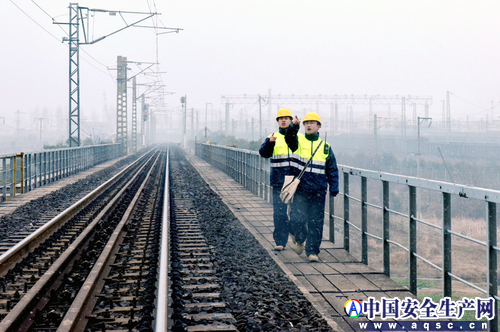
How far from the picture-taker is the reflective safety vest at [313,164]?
19.2 ft

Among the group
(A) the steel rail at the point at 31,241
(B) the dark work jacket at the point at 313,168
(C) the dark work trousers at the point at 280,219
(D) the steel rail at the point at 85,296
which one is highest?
(B) the dark work jacket at the point at 313,168

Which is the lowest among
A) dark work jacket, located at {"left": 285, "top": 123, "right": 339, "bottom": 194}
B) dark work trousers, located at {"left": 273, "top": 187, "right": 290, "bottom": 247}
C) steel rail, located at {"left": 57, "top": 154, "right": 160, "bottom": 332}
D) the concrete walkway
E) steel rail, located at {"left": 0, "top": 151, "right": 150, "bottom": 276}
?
the concrete walkway

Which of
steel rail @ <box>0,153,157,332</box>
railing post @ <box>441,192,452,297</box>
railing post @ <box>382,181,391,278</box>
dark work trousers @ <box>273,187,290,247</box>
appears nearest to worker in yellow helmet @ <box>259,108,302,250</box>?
dark work trousers @ <box>273,187,290,247</box>

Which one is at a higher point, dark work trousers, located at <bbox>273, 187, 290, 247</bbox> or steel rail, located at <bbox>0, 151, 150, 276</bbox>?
dark work trousers, located at <bbox>273, 187, 290, 247</bbox>

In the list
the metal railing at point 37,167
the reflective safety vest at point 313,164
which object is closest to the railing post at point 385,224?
the reflective safety vest at point 313,164

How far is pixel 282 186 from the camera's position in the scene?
20.6 ft

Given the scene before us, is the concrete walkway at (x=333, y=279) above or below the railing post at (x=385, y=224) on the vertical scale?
below

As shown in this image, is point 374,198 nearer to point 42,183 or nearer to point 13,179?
point 42,183

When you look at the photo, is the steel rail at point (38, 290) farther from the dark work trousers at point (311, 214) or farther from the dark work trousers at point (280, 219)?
the dark work trousers at point (311, 214)

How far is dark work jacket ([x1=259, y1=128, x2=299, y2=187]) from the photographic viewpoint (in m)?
6.13

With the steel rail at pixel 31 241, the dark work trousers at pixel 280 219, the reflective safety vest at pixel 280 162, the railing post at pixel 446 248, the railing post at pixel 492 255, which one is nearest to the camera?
the railing post at pixel 492 255

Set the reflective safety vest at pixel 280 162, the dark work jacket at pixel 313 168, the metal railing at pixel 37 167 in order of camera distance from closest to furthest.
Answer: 1. the dark work jacket at pixel 313 168
2. the reflective safety vest at pixel 280 162
3. the metal railing at pixel 37 167

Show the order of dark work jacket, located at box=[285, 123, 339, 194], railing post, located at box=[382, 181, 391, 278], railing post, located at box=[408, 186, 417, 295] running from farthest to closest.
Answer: dark work jacket, located at box=[285, 123, 339, 194], railing post, located at box=[382, 181, 391, 278], railing post, located at box=[408, 186, 417, 295]

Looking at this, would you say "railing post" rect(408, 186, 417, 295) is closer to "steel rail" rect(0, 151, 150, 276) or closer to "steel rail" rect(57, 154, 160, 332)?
"steel rail" rect(57, 154, 160, 332)
